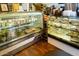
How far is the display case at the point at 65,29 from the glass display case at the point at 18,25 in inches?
6.1

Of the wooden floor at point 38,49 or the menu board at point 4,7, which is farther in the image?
the wooden floor at point 38,49

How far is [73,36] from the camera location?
2.01m

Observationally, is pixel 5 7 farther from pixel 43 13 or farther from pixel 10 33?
pixel 43 13

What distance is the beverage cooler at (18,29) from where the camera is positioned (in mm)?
1956

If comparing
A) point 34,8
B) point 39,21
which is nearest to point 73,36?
point 39,21

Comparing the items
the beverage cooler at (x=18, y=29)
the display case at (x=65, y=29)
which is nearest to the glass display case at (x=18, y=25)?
the beverage cooler at (x=18, y=29)

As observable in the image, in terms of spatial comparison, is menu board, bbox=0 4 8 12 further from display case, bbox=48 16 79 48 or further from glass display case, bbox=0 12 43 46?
display case, bbox=48 16 79 48

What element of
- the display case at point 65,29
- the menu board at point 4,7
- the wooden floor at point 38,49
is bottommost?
the wooden floor at point 38,49

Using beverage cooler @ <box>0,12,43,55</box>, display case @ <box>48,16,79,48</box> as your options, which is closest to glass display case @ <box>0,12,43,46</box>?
beverage cooler @ <box>0,12,43,55</box>

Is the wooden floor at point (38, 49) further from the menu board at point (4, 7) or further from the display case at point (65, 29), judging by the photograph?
the menu board at point (4, 7)

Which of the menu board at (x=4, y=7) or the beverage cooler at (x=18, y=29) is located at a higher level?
the menu board at (x=4, y=7)

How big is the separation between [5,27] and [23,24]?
0.23 metres

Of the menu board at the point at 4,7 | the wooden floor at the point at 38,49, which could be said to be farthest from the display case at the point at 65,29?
the menu board at the point at 4,7

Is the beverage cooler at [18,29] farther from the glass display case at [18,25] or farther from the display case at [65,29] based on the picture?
the display case at [65,29]
